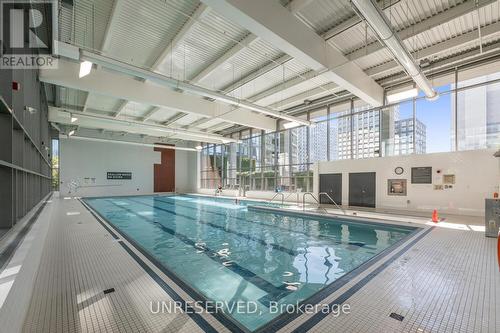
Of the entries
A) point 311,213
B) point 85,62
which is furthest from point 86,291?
point 311,213

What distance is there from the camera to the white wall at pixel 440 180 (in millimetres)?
6805

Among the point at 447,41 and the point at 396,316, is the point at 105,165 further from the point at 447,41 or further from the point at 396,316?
the point at 447,41

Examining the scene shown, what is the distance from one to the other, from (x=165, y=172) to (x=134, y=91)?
1261cm

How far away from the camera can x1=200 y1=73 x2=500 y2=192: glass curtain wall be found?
7.22 m

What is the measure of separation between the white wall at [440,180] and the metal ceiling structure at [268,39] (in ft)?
7.99

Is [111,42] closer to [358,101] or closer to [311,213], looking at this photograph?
[311,213]

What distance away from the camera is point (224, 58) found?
6.16 metres

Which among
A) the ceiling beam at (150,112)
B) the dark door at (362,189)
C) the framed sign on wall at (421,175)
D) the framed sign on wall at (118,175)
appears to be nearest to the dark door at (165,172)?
the framed sign on wall at (118,175)

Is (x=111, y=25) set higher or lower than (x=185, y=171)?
higher

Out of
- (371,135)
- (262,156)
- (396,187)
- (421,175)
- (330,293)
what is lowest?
(330,293)

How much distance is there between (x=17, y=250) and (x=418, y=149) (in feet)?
33.8

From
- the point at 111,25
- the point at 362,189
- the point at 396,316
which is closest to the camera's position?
the point at 396,316

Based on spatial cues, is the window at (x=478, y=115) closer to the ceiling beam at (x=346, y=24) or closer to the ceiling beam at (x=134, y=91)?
the ceiling beam at (x=346, y=24)

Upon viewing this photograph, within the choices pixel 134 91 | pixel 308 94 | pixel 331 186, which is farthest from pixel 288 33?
pixel 331 186
